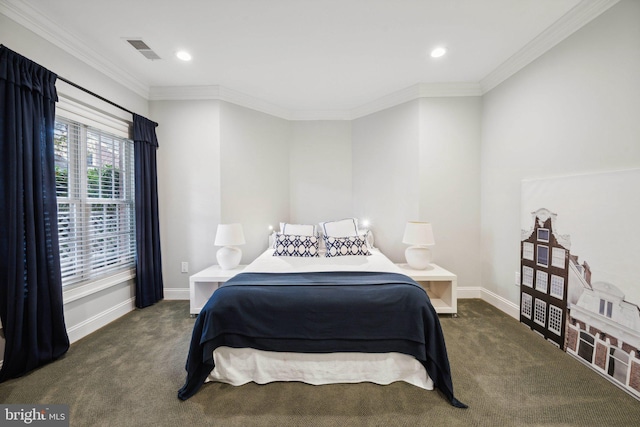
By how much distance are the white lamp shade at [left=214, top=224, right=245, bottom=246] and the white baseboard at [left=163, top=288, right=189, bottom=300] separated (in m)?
0.97

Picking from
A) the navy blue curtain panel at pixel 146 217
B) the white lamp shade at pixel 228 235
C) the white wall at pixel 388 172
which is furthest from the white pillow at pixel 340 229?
the navy blue curtain panel at pixel 146 217

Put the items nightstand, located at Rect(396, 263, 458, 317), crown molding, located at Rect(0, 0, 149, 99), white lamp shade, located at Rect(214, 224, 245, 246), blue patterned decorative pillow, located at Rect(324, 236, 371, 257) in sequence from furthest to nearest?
blue patterned decorative pillow, located at Rect(324, 236, 371, 257) → white lamp shade, located at Rect(214, 224, 245, 246) → nightstand, located at Rect(396, 263, 458, 317) → crown molding, located at Rect(0, 0, 149, 99)

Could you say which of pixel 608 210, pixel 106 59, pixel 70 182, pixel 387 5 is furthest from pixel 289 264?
pixel 106 59

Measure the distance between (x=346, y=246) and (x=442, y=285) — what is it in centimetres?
118

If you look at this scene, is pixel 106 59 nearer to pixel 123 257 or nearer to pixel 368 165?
pixel 123 257

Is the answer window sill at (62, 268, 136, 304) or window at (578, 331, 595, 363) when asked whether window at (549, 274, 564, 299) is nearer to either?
window at (578, 331, 595, 363)

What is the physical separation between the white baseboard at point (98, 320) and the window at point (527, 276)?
4.27m

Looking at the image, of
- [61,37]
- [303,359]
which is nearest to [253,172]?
[61,37]

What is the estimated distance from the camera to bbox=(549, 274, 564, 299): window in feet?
7.00

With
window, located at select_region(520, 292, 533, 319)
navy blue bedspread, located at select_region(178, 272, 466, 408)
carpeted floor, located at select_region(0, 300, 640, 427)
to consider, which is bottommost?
carpeted floor, located at select_region(0, 300, 640, 427)

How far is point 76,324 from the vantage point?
2.32 metres

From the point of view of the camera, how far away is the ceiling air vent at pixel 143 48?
91.9 inches

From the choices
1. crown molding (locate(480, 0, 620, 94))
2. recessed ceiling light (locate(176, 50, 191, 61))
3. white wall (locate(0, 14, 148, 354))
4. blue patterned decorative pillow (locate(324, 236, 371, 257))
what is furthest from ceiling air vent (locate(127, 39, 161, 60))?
crown molding (locate(480, 0, 620, 94))

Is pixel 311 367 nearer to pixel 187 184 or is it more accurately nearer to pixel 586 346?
pixel 586 346
